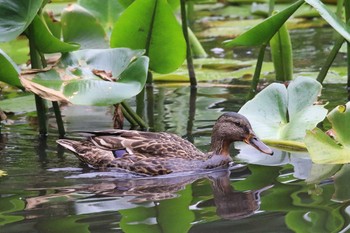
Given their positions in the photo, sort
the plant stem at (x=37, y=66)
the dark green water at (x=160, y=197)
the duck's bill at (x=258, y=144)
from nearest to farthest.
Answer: the dark green water at (x=160, y=197) < the duck's bill at (x=258, y=144) < the plant stem at (x=37, y=66)

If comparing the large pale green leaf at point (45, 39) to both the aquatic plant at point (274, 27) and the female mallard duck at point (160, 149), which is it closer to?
the female mallard duck at point (160, 149)

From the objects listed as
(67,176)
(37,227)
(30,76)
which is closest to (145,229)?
(37,227)

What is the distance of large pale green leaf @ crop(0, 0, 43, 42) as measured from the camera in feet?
22.5

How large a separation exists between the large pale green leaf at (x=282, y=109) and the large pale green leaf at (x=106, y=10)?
2.41 meters

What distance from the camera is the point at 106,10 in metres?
9.24

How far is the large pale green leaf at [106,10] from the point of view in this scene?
9.15m

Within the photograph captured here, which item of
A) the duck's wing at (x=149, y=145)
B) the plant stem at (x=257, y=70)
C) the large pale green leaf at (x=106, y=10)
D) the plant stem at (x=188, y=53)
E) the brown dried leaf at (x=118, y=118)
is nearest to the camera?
the duck's wing at (x=149, y=145)

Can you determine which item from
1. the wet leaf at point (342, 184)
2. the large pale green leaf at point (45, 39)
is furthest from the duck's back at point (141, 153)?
the wet leaf at point (342, 184)

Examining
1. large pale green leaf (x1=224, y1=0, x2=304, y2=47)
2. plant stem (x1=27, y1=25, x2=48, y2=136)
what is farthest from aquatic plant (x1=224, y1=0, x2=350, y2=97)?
plant stem (x1=27, y1=25, x2=48, y2=136)

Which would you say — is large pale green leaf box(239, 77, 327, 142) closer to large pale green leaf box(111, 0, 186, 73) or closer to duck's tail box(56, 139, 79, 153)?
large pale green leaf box(111, 0, 186, 73)

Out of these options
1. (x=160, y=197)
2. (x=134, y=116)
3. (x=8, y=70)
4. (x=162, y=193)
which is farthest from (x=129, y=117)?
(x=160, y=197)

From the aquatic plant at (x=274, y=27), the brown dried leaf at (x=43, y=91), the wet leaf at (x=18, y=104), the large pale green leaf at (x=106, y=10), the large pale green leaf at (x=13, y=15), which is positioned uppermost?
the large pale green leaf at (x=13, y=15)

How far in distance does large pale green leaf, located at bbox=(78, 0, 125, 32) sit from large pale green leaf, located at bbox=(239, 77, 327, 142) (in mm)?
2408

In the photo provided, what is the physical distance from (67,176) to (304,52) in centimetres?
564
